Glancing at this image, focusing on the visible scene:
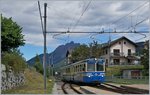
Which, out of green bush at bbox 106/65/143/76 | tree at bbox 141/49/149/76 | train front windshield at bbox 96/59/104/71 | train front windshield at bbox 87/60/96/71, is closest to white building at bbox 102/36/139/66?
green bush at bbox 106/65/143/76

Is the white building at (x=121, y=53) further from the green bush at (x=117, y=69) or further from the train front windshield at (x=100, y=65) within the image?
the train front windshield at (x=100, y=65)

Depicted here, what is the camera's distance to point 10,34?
116ft

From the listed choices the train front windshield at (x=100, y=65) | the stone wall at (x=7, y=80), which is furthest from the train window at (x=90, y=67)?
the stone wall at (x=7, y=80)

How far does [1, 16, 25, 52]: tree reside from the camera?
115 ft

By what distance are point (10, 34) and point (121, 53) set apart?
57344 millimetres

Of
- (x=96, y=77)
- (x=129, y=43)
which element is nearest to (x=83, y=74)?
(x=96, y=77)

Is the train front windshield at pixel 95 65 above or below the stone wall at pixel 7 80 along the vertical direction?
above

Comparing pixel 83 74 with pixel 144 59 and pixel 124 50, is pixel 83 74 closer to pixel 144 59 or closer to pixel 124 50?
pixel 144 59

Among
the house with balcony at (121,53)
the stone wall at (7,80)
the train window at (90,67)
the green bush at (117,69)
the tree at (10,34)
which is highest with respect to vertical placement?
the house with balcony at (121,53)

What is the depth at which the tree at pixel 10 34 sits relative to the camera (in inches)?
1379

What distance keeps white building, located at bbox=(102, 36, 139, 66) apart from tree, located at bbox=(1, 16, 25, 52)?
51.1m

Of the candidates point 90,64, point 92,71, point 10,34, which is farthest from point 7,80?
point 92,71

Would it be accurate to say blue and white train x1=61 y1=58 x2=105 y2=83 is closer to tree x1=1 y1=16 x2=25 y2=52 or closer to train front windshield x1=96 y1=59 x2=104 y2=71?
train front windshield x1=96 y1=59 x2=104 y2=71

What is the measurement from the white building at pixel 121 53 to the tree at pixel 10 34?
51.1 metres
